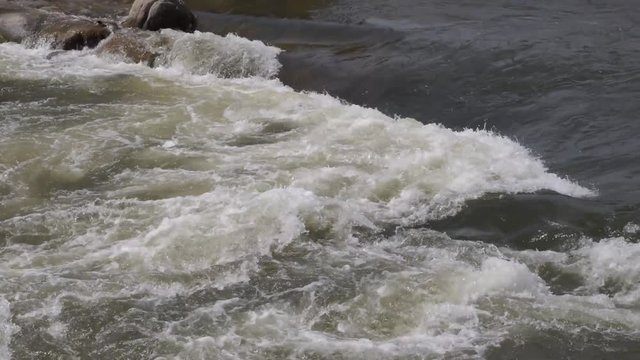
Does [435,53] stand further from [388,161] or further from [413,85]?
[388,161]

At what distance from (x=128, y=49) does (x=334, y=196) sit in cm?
566

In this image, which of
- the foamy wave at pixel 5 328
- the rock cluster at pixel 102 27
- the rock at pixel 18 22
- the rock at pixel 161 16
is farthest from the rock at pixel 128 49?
the foamy wave at pixel 5 328

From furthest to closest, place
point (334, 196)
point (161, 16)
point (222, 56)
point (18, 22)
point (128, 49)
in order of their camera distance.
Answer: point (18, 22) → point (161, 16) → point (128, 49) → point (222, 56) → point (334, 196)

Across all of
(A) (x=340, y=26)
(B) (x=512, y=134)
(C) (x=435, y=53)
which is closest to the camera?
(B) (x=512, y=134)

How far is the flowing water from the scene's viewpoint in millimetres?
5336

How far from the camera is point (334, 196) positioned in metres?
7.29

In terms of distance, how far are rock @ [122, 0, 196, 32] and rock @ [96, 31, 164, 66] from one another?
46 cm

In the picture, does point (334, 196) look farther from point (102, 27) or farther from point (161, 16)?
point (102, 27)

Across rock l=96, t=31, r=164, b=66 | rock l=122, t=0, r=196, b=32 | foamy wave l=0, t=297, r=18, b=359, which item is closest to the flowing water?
foamy wave l=0, t=297, r=18, b=359

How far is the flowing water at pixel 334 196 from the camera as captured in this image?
17.5 feet

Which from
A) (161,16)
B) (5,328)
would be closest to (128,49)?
(161,16)

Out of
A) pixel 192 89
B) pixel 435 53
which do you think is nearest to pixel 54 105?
pixel 192 89

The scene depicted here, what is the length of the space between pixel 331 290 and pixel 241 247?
3.10ft

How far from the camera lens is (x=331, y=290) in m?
5.73
